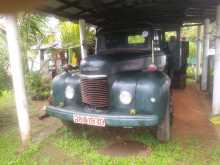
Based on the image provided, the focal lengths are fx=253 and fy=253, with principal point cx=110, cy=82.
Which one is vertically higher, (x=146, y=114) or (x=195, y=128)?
(x=146, y=114)

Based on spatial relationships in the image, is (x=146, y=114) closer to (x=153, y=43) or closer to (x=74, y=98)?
(x=74, y=98)

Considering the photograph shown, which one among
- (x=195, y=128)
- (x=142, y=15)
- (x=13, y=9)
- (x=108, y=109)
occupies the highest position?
(x=142, y=15)

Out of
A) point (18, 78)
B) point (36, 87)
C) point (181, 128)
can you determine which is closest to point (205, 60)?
point (181, 128)

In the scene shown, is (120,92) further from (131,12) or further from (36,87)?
(36,87)

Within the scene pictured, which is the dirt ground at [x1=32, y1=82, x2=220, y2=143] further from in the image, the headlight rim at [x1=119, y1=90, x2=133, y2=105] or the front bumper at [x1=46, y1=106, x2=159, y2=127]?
the headlight rim at [x1=119, y1=90, x2=133, y2=105]

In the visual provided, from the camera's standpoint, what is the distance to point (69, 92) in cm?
412

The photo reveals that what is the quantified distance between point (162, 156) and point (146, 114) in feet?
2.18

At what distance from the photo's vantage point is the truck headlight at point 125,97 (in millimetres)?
3500

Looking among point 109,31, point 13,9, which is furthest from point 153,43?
point 13,9

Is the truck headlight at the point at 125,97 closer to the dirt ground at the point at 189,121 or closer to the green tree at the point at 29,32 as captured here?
the dirt ground at the point at 189,121

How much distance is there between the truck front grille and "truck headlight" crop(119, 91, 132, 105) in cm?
28

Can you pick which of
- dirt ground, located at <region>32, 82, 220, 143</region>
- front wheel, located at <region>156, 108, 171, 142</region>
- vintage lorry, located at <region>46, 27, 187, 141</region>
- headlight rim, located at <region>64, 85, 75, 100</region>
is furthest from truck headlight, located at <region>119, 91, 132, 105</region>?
dirt ground, located at <region>32, 82, 220, 143</region>

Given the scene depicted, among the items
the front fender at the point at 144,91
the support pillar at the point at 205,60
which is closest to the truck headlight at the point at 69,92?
the front fender at the point at 144,91

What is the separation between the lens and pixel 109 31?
5.17 meters
